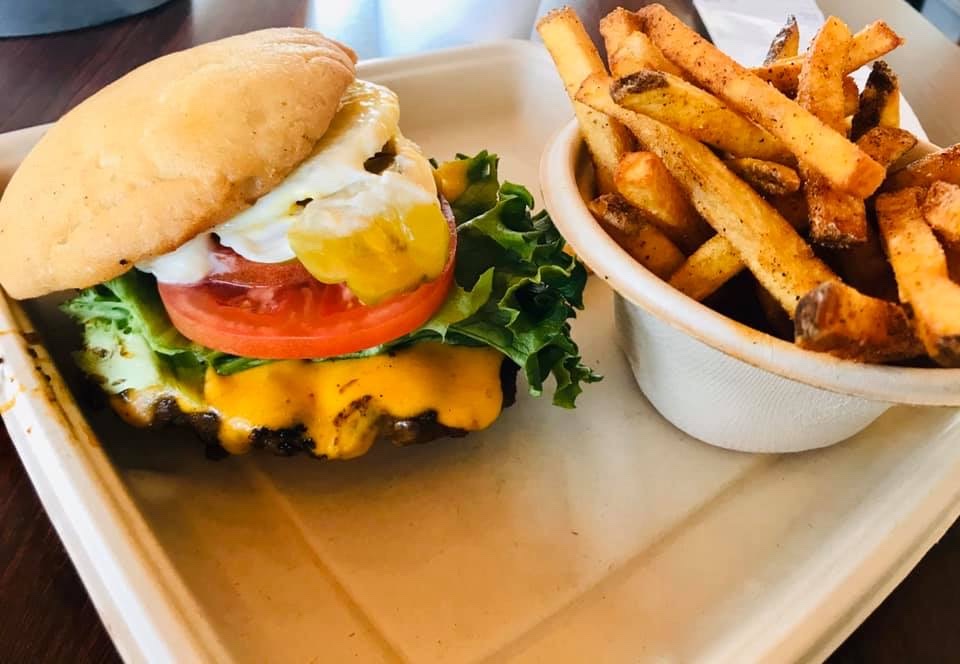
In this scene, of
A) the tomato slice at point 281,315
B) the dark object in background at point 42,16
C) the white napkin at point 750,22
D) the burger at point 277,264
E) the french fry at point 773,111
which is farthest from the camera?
the dark object in background at point 42,16

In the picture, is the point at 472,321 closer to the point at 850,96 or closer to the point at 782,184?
the point at 782,184

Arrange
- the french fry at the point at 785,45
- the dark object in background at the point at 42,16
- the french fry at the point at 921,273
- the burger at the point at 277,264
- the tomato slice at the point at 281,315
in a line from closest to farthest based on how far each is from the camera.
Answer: the french fry at the point at 921,273, the burger at the point at 277,264, the tomato slice at the point at 281,315, the french fry at the point at 785,45, the dark object in background at the point at 42,16

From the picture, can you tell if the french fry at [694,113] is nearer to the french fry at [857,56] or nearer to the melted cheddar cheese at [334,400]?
the french fry at [857,56]

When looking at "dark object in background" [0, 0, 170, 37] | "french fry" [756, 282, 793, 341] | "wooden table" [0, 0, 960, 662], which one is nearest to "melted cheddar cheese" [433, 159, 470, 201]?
"french fry" [756, 282, 793, 341]

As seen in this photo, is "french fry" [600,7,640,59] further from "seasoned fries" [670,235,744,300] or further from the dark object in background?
the dark object in background

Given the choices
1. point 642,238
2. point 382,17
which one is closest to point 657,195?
point 642,238

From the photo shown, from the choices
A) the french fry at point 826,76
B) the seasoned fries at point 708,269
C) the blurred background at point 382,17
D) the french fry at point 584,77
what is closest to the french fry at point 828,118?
the french fry at point 826,76
